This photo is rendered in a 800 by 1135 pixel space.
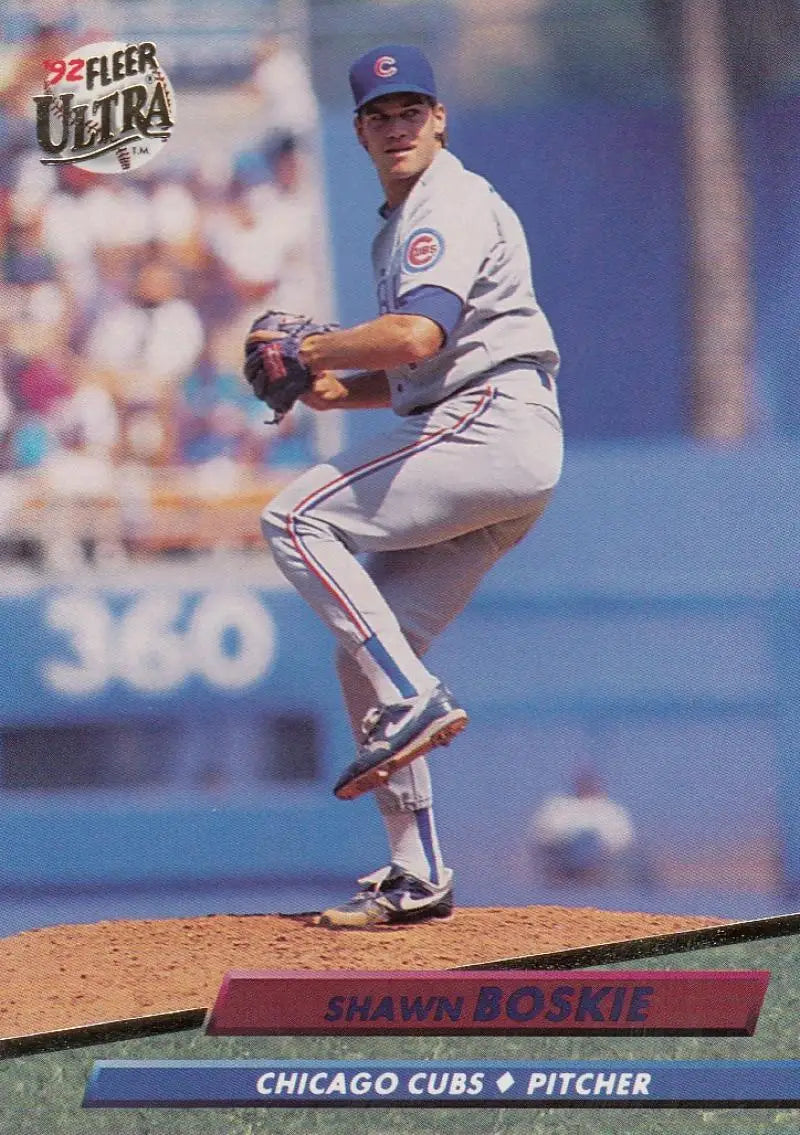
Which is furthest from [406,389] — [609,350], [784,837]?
[784,837]

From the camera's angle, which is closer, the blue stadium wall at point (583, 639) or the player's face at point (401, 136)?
the player's face at point (401, 136)

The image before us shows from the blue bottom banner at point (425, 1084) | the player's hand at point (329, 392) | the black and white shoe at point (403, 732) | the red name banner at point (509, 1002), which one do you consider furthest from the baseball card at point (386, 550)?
the blue bottom banner at point (425, 1084)

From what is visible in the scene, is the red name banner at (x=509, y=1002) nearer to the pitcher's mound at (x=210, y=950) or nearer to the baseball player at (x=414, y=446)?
the pitcher's mound at (x=210, y=950)

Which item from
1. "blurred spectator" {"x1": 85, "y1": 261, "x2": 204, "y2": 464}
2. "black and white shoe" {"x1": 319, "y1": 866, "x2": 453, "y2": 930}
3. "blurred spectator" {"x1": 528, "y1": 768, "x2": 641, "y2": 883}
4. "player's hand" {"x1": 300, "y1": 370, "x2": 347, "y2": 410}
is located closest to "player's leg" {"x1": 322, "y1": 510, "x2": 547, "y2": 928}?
"black and white shoe" {"x1": 319, "y1": 866, "x2": 453, "y2": 930}

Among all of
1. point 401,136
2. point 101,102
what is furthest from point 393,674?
point 101,102

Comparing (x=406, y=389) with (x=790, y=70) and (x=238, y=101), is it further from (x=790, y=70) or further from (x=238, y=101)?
(x=790, y=70)

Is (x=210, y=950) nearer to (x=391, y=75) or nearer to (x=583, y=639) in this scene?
(x=583, y=639)

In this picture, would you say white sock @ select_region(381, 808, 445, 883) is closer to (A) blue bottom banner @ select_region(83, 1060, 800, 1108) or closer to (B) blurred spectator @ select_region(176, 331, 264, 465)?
(A) blue bottom banner @ select_region(83, 1060, 800, 1108)
